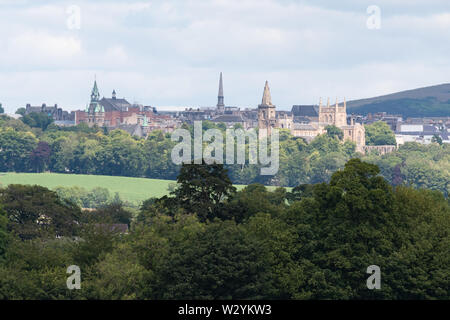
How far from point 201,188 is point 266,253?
13872 millimetres

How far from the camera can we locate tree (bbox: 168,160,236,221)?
72.0 metres

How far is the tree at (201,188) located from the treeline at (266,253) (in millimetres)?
131

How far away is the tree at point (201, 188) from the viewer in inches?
2835

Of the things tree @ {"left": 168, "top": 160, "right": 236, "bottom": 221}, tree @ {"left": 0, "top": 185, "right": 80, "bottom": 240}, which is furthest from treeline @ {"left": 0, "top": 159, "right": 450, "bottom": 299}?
tree @ {"left": 0, "top": 185, "right": 80, "bottom": 240}

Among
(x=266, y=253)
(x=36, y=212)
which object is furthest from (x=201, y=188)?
(x=36, y=212)

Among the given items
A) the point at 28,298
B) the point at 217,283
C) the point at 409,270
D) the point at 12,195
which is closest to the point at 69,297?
the point at 28,298

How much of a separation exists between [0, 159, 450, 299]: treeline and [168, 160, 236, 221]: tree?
0.13 metres

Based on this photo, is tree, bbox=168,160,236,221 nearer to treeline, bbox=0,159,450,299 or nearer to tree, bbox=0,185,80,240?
treeline, bbox=0,159,450,299

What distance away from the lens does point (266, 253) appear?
59.8m

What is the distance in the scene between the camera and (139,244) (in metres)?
63.8

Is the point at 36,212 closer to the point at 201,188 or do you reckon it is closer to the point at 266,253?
the point at 201,188
